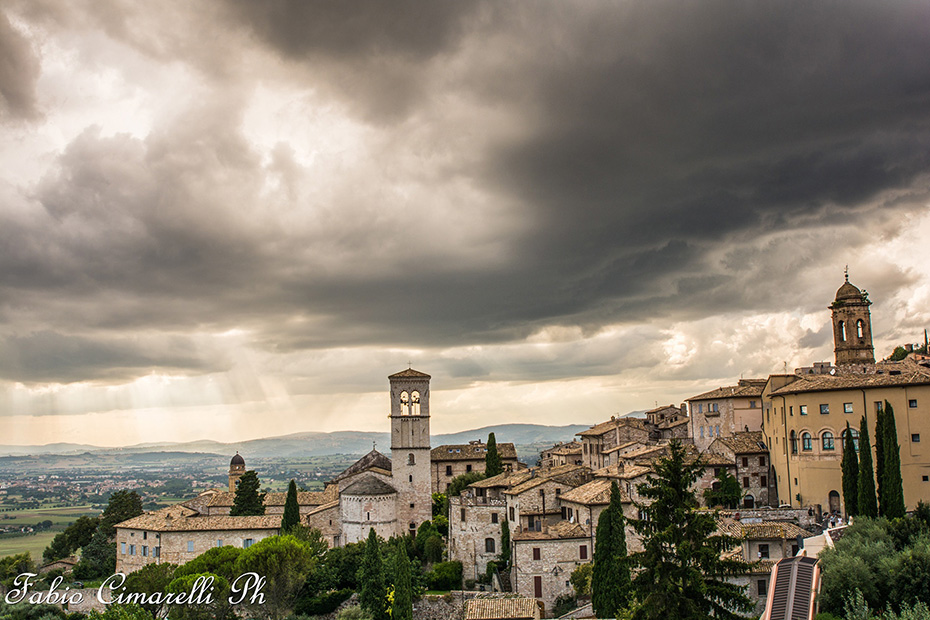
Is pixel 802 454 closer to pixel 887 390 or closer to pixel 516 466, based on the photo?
pixel 887 390

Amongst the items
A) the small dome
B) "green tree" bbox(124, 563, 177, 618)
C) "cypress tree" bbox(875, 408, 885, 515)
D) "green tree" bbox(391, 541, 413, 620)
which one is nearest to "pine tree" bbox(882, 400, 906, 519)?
"cypress tree" bbox(875, 408, 885, 515)

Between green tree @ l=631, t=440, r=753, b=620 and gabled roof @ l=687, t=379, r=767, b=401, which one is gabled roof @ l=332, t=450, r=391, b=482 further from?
green tree @ l=631, t=440, r=753, b=620

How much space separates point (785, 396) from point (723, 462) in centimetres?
768

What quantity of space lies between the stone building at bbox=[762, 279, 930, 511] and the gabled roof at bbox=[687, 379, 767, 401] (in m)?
4.61

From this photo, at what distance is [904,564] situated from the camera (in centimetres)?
2720

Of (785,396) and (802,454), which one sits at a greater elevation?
(785,396)

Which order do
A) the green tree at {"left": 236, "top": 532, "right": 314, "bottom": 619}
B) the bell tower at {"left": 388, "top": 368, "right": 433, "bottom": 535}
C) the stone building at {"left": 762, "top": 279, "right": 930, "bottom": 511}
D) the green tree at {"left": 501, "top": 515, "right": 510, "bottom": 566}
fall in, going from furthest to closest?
the bell tower at {"left": 388, "top": 368, "right": 433, "bottom": 535} < the green tree at {"left": 501, "top": 515, "right": 510, "bottom": 566} < the green tree at {"left": 236, "top": 532, "right": 314, "bottom": 619} < the stone building at {"left": 762, "top": 279, "right": 930, "bottom": 511}

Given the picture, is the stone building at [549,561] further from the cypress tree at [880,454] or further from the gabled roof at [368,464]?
the gabled roof at [368,464]

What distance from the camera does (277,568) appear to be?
49656 mm

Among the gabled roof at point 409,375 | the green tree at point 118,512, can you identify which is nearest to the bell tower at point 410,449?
the gabled roof at point 409,375

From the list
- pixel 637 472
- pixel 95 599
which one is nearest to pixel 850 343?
Answer: pixel 637 472

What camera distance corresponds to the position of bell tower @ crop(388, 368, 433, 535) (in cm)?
6938

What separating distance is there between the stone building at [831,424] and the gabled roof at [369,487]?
35.2m

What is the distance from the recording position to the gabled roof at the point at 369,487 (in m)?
66.6
